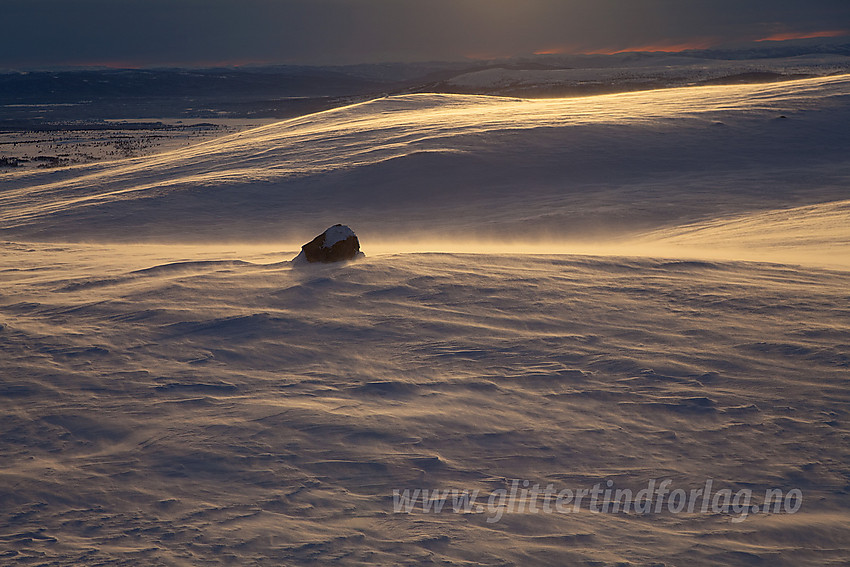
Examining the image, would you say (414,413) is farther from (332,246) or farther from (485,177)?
(485,177)

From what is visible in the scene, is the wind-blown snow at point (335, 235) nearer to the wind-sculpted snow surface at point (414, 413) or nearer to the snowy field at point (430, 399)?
the snowy field at point (430, 399)

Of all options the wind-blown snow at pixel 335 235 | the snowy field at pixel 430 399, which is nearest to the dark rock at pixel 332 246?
the wind-blown snow at pixel 335 235

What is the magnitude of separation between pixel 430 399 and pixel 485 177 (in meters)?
11.2

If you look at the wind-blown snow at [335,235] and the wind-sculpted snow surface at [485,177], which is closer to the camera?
the wind-blown snow at [335,235]

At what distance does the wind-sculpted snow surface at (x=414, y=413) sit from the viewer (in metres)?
3.23

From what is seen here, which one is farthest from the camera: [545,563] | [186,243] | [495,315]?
[186,243]

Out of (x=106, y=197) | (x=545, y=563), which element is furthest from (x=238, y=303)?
(x=106, y=197)

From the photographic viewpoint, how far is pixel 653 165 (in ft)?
50.1

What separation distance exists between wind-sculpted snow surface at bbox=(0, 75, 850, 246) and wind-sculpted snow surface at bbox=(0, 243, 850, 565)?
5.12m

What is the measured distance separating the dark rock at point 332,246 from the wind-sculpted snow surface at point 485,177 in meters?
4.08

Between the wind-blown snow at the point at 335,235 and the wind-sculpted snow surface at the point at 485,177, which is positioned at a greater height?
the wind-sculpted snow surface at the point at 485,177

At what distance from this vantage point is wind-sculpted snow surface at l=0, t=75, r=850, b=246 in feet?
40.6

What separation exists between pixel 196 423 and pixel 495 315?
2.77 meters

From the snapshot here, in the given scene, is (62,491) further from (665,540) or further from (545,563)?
(665,540)
